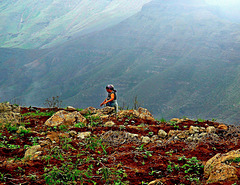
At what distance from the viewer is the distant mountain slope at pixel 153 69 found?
67625mm

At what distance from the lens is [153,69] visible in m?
92.9

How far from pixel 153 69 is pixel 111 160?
297ft

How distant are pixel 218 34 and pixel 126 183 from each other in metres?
114

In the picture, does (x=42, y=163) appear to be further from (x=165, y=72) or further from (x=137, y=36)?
(x=137, y=36)

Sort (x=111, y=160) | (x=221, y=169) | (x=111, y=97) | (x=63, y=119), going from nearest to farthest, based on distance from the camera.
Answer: (x=221, y=169) < (x=111, y=160) < (x=63, y=119) < (x=111, y=97)

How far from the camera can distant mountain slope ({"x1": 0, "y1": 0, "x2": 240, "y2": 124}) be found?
2662 inches

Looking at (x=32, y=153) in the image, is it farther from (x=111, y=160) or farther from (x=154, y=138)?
(x=154, y=138)

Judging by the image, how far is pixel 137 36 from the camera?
420ft

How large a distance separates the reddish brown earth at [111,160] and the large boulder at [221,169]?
106 millimetres

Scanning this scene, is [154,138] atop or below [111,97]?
below

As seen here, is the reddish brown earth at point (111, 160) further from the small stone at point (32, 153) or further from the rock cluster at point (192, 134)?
the rock cluster at point (192, 134)

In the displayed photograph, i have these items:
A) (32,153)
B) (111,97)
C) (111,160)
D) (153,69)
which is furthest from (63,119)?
(153,69)

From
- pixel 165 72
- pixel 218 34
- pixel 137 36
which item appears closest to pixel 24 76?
pixel 137 36

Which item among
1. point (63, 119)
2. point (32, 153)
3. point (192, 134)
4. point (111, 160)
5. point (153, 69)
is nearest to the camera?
point (111, 160)
